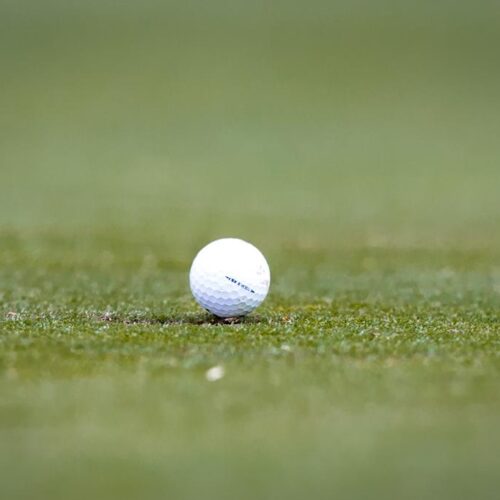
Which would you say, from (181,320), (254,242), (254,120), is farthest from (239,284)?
(254,120)

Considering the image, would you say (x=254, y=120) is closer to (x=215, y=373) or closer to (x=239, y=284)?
(x=239, y=284)

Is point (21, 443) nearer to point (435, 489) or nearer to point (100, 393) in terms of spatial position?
point (100, 393)

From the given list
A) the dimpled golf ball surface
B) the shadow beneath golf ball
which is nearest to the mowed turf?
the shadow beneath golf ball

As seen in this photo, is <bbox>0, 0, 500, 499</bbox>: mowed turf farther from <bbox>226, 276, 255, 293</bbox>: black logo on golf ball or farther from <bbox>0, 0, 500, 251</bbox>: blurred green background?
<bbox>226, 276, 255, 293</bbox>: black logo on golf ball

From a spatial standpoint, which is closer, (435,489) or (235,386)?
(435,489)

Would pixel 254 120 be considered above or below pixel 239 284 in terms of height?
above

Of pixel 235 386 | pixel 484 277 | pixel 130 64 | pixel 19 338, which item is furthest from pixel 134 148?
pixel 235 386

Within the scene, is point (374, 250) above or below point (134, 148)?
below

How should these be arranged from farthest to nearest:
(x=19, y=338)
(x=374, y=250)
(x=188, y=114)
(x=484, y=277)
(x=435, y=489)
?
(x=188, y=114)
(x=374, y=250)
(x=484, y=277)
(x=19, y=338)
(x=435, y=489)
